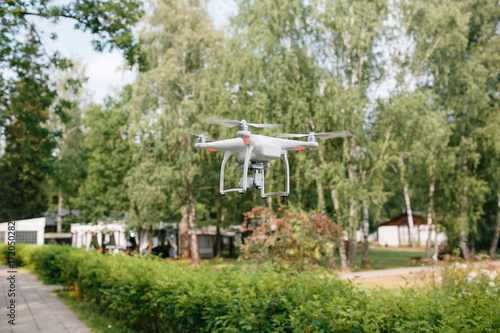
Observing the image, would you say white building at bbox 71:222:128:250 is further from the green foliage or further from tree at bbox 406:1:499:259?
tree at bbox 406:1:499:259

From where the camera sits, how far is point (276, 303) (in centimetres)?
419

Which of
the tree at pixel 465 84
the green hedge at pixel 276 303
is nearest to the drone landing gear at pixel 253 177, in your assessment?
Result: the green hedge at pixel 276 303

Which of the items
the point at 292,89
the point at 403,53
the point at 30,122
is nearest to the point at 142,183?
the point at 292,89

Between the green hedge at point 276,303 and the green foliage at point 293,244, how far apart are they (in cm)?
295

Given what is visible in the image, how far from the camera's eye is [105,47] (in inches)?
363

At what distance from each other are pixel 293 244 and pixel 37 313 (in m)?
5.73

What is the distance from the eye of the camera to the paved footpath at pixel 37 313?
728 cm

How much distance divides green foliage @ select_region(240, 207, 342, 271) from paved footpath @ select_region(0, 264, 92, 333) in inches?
153

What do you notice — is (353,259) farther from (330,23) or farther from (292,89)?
(330,23)

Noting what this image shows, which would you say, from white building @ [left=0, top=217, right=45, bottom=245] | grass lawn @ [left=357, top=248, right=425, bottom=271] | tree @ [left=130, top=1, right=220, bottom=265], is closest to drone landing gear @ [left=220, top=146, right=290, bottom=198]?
tree @ [left=130, top=1, right=220, bottom=265]

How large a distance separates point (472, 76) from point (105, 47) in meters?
16.4

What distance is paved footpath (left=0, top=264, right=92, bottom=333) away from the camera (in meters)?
7.28

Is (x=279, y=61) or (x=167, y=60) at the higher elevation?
(x=167, y=60)

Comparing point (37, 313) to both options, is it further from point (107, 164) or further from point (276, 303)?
point (107, 164)
